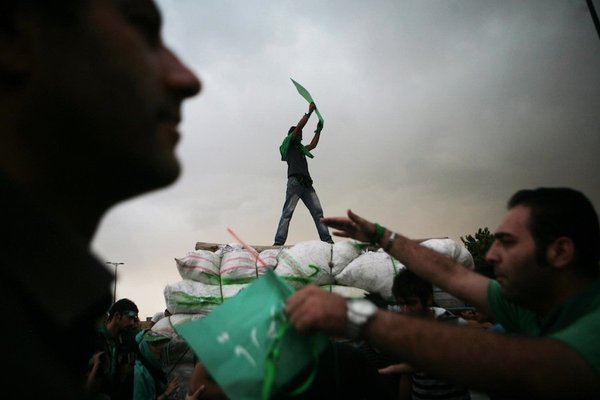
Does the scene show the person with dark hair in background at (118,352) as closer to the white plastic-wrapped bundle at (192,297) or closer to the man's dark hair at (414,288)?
the white plastic-wrapped bundle at (192,297)

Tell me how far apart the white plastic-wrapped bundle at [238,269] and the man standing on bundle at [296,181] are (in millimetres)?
1243

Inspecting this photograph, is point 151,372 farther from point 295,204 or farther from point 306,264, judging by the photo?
point 295,204

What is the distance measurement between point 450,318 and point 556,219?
2103 millimetres

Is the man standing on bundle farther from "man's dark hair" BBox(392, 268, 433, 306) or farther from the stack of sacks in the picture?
"man's dark hair" BBox(392, 268, 433, 306)

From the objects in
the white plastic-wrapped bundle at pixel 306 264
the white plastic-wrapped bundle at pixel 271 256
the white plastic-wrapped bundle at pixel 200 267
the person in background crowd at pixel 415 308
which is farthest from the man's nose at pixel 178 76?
the white plastic-wrapped bundle at pixel 200 267

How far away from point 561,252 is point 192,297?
356cm

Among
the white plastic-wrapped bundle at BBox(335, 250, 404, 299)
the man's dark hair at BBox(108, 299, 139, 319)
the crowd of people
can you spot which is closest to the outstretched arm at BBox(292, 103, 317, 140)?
the white plastic-wrapped bundle at BBox(335, 250, 404, 299)

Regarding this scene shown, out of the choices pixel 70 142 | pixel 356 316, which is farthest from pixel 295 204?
pixel 70 142

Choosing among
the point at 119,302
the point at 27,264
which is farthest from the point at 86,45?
the point at 119,302

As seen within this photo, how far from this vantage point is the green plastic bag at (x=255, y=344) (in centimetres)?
96

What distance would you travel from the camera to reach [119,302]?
159 inches

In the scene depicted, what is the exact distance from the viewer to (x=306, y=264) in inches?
156

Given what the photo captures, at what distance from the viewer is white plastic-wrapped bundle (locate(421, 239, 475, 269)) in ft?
14.1

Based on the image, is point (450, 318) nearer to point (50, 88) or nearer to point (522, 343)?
point (522, 343)
